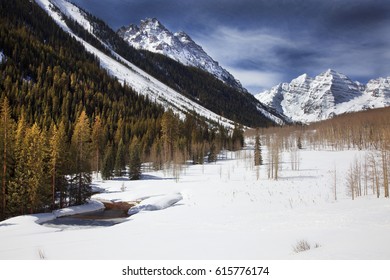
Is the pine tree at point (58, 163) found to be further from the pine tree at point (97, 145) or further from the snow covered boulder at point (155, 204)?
the pine tree at point (97, 145)

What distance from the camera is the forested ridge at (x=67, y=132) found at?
1480 inches

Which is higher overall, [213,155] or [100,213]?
[213,155]

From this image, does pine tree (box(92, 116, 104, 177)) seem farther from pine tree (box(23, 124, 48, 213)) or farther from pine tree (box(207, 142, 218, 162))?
pine tree (box(23, 124, 48, 213))

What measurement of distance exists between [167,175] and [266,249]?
244 ft

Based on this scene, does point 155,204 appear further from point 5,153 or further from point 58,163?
point 5,153

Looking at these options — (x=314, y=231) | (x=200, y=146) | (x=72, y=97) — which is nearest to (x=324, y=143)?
(x=200, y=146)

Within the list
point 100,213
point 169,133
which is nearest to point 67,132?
point 169,133

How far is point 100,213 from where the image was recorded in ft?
144

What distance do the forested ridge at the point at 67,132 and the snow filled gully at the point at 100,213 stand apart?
9.00ft

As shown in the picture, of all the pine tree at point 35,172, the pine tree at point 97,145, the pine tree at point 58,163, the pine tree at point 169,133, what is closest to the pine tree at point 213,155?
the pine tree at point 169,133

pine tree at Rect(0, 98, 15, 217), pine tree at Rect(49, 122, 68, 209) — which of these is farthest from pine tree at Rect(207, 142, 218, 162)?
pine tree at Rect(0, 98, 15, 217)

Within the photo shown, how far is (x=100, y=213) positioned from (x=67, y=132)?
69083 millimetres

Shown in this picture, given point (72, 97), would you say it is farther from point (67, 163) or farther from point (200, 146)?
point (67, 163)

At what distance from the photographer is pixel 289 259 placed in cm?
882
